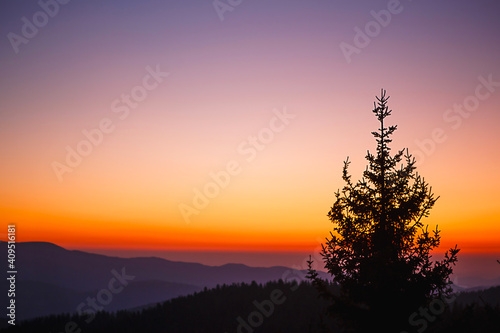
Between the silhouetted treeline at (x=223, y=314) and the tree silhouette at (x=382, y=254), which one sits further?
the silhouetted treeline at (x=223, y=314)

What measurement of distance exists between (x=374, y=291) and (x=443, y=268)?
8.56ft

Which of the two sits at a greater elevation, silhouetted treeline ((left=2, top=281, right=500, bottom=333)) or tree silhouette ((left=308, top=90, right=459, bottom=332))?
tree silhouette ((left=308, top=90, right=459, bottom=332))

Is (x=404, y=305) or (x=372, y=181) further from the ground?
(x=372, y=181)

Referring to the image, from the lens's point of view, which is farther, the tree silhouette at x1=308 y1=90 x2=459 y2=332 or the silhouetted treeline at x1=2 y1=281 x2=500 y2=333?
the silhouetted treeline at x1=2 y1=281 x2=500 y2=333

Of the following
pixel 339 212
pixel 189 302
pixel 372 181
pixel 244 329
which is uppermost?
pixel 372 181

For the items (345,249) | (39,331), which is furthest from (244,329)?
(345,249)

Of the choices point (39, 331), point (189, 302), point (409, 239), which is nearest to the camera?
point (409, 239)

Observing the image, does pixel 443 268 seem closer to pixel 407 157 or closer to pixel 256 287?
pixel 407 157

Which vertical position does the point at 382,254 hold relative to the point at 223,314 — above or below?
above

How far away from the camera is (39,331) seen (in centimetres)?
12212

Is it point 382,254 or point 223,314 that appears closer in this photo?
point 382,254

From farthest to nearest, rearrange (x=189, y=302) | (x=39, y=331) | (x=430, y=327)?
1. (x=189, y=302)
2. (x=39, y=331)
3. (x=430, y=327)

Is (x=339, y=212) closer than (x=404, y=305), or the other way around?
(x=404, y=305)

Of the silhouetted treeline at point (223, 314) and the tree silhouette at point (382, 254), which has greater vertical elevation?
the tree silhouette at point (382, 254)
